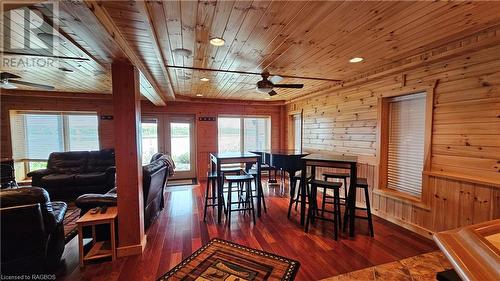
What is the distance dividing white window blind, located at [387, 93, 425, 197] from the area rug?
272 cm

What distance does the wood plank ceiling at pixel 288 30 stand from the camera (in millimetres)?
1738

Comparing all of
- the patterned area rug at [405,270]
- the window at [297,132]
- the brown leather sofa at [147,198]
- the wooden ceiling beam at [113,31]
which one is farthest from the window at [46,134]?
the patterned area rug at [405,270]

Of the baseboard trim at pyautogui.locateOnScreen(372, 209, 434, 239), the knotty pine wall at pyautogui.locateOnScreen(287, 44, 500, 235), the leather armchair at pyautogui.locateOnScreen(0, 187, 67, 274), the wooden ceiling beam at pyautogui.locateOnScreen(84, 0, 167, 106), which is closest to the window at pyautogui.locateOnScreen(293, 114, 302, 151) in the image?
the knotty pine wall at pyautogui.locateOnScreen(287, 44, 500, 235)

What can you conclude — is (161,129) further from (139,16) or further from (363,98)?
(363,98)

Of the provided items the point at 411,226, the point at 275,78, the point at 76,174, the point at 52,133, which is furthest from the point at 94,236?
the point at 52,133

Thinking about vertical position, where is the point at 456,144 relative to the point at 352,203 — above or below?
above

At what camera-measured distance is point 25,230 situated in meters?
1.84

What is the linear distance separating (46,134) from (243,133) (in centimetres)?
529

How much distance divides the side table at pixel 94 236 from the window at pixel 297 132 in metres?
4.88

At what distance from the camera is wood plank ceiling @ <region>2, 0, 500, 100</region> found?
174 cm

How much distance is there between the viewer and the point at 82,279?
2.11 m

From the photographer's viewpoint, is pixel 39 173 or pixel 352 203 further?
pixel 39 173

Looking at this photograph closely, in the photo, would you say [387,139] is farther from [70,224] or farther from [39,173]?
[39,173]

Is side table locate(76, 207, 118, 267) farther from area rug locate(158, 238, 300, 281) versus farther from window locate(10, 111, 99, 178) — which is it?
window locate(10, 111, 99, 178)
